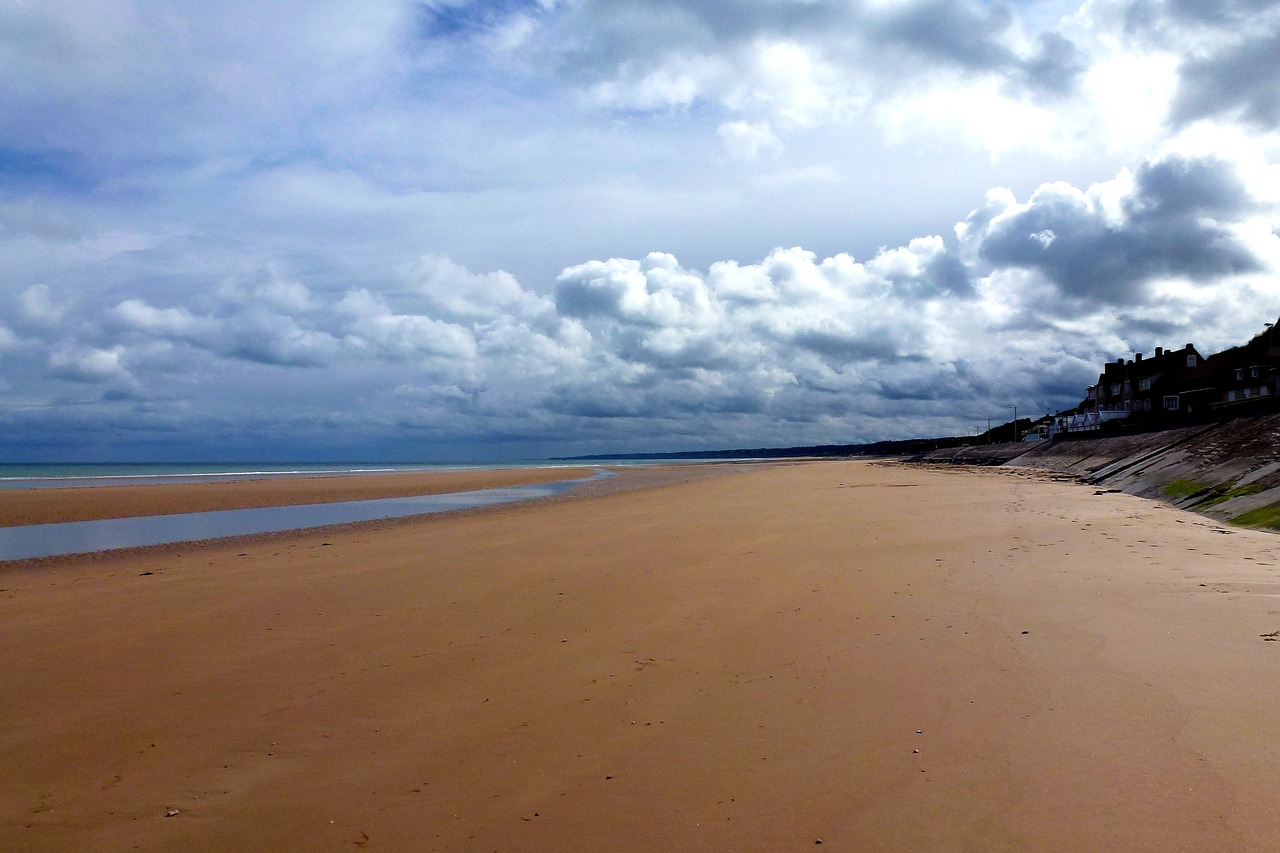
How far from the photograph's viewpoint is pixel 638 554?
1269cm

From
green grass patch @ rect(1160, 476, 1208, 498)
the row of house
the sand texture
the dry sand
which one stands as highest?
the row of house

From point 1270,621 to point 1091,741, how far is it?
366 cm

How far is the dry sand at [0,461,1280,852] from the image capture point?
149 inches

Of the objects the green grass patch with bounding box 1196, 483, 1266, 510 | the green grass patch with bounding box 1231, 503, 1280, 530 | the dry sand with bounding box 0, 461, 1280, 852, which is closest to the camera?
the dry sand with bounding box 0, 461, 1280, 852

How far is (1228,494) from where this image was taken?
676 inches

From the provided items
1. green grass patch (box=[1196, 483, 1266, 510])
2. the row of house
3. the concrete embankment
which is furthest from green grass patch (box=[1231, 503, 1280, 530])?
the row of house

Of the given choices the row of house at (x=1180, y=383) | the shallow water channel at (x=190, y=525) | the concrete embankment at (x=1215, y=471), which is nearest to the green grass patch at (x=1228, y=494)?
the concrete embankment at (x=1215, y=471)

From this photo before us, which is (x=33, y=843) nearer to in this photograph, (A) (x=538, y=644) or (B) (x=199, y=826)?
(B) (x=199, y=826)

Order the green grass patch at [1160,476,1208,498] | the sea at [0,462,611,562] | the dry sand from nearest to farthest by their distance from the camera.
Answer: the dry sand
the sea at [0,462,611,562]
the green grass patch at [1160,476,1208,498]

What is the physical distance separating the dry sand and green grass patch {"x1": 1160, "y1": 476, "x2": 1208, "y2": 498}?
408 inches

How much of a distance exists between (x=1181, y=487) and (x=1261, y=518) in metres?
7.52

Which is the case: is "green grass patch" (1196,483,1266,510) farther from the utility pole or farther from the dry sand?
the utility pole

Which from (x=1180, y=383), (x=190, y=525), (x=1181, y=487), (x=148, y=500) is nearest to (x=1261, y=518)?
(x=1181, y=487)

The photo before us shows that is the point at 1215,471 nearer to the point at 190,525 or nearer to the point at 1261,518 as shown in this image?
the point at 1261,518
